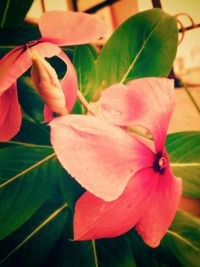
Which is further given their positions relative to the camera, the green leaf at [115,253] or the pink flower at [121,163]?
the green leaf at [115,253]

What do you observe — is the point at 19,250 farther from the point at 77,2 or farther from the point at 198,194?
the point at 77,2

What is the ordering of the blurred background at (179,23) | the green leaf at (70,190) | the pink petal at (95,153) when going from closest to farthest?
the pink petal at (95,153) < the green leaf at (70,190) < the blurred background at (179,23)

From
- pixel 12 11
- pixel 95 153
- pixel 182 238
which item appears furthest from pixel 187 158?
pixel 12 11

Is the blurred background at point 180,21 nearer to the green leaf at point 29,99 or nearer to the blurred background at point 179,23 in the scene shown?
the blurred background at point 179,23

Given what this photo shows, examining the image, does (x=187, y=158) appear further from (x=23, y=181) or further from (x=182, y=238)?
(x=23, y=181)

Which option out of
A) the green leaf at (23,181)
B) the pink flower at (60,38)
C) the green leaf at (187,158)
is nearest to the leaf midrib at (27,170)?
the green leaf at (23,181)

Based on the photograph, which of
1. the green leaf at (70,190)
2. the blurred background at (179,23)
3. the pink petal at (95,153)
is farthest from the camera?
the blurred background at (179,23)

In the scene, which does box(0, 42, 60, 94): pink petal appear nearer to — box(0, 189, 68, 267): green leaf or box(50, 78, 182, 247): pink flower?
box(50, 78, 182, 247): pink flower
